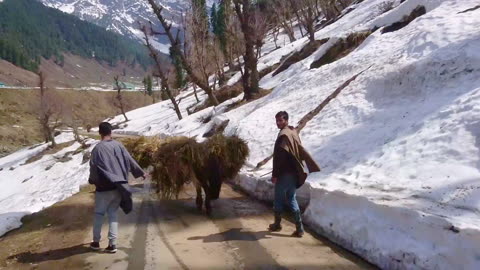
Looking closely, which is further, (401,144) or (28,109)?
(28,109)

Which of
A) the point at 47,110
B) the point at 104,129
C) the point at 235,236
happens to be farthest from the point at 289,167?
the point at 47,110

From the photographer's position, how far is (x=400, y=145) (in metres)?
8.41

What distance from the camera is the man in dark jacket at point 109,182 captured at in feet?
20.9

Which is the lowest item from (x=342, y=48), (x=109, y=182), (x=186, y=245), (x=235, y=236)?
(x=235, y=236)

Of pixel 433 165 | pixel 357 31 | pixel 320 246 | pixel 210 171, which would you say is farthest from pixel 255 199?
pixel 357 31

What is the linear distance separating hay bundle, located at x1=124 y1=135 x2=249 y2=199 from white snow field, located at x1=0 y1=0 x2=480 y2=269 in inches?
55.5

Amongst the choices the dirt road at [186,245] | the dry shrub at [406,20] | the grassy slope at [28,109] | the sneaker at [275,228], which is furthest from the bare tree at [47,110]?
the sneaker at [275,228]

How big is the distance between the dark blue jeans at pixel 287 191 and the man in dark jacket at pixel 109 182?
2489 millimetres

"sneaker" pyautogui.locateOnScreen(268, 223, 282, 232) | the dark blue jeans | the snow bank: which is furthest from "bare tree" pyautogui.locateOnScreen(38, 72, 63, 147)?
the dark blue jeans

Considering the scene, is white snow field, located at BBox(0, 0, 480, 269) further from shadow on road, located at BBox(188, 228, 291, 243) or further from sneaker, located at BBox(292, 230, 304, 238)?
shadow on road, located at BBox(188, 228, 291, 243)

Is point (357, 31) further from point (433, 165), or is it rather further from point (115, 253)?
point (115, 253)

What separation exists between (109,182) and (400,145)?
5.66 metres

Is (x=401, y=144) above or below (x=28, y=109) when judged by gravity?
below

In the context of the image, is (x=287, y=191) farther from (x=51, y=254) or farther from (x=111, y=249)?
(x=51, y=254)
